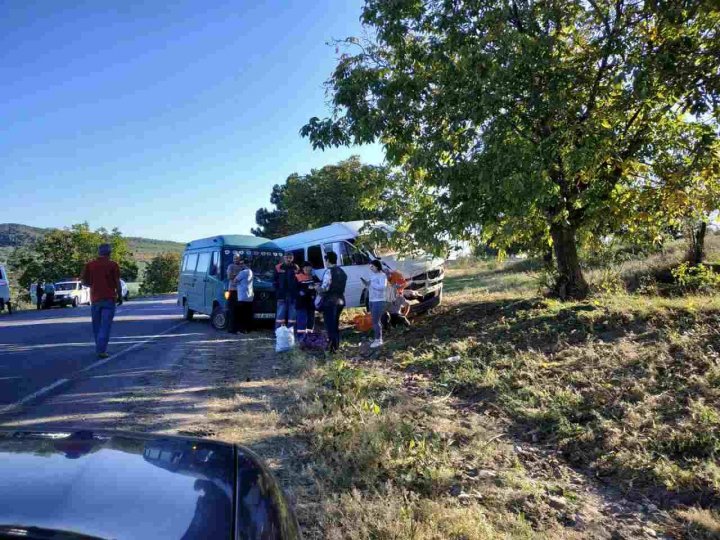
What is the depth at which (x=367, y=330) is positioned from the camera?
40.0 ft

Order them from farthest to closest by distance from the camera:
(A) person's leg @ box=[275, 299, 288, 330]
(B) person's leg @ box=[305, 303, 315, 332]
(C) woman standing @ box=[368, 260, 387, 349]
A: (B) person's leg @ box=[305, 303, 315, 332], (A) person's leg @ box=[275, 299, 288, 330], (C) woman standing @ box=[368, 260, 387, 349]

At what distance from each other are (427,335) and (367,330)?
195 cm

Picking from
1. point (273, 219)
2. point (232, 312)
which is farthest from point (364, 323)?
point (273, 219)

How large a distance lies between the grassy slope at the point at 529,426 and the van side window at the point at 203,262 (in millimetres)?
7181

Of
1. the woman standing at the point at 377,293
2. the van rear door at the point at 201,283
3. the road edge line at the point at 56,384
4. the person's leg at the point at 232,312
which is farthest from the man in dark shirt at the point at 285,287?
the van rear door at the point at 201,283

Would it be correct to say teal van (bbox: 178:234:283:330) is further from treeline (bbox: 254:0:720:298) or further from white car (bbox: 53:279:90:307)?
white car (bbox: 53:279:90:307)

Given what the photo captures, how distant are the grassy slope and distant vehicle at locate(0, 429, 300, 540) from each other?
4.96ft

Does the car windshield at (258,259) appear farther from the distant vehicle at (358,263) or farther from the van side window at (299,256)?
the distant vehicle at (358,263)

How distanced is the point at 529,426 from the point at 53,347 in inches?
364

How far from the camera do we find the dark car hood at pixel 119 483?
61.8 inches

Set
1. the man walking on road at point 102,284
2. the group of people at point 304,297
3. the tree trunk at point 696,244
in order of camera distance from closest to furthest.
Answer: the man walking on road at point 102,284
the group of people at point 304,297
the tree trunk at point 696,244

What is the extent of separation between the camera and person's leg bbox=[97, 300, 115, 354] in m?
8.93

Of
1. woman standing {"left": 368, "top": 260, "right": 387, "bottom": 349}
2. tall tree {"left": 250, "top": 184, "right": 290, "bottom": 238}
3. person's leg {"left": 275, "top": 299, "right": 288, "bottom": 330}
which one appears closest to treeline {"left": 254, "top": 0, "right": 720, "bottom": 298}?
woman standing {"left": 368, "top": 260, "right": 387, "bottom": 349}

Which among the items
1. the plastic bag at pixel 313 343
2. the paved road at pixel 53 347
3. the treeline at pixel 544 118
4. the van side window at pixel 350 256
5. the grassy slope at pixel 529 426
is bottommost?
the grassy slope at pixel 529 426
